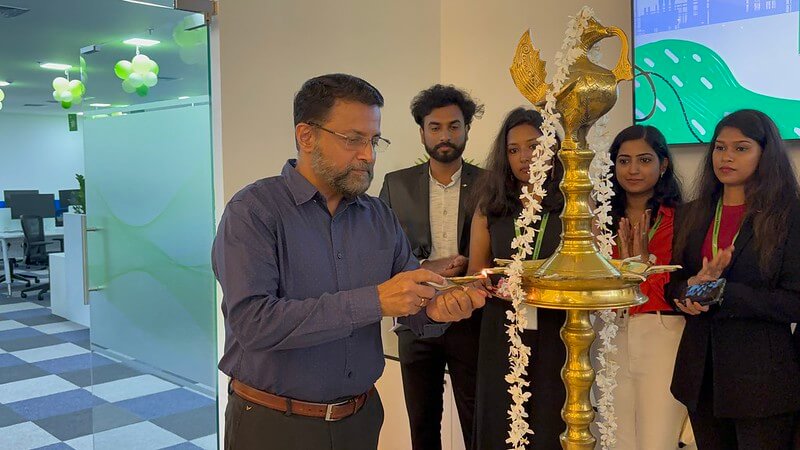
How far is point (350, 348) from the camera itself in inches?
68.6

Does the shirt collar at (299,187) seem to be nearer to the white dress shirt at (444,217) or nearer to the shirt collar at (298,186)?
the shirt collar at (298,186)

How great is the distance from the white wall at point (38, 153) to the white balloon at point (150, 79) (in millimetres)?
13055

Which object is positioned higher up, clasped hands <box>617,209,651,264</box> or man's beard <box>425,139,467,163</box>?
man's beard <box>425,139,467,163</box>

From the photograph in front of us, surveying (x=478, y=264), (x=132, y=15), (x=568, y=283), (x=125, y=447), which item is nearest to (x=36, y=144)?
(x=132, y=15)

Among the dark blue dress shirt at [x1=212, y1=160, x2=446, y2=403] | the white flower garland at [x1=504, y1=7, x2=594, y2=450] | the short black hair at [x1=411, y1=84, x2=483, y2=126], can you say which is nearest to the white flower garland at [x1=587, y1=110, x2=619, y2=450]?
the white flower garland at [x1=504, y1=7, x2=594, y2=450]

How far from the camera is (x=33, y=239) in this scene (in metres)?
9.59

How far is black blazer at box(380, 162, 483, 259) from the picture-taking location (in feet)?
9.30

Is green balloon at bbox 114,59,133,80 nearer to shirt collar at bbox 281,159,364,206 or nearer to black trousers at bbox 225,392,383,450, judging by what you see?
shirt collar at bbox 281,159,364,206

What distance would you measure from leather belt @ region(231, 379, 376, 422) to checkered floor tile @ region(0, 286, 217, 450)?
70.6 inches

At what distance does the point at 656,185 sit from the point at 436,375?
1.17 m

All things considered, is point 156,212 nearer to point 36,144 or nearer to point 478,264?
point 478,264

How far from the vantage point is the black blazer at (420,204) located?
2836 mm

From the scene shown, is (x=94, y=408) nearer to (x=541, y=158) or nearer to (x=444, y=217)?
(x=444, y=217)

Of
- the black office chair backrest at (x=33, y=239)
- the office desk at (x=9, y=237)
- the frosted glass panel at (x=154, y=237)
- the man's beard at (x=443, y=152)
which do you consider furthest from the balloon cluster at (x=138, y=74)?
the black office chair backrest at (x=33, y=239)
